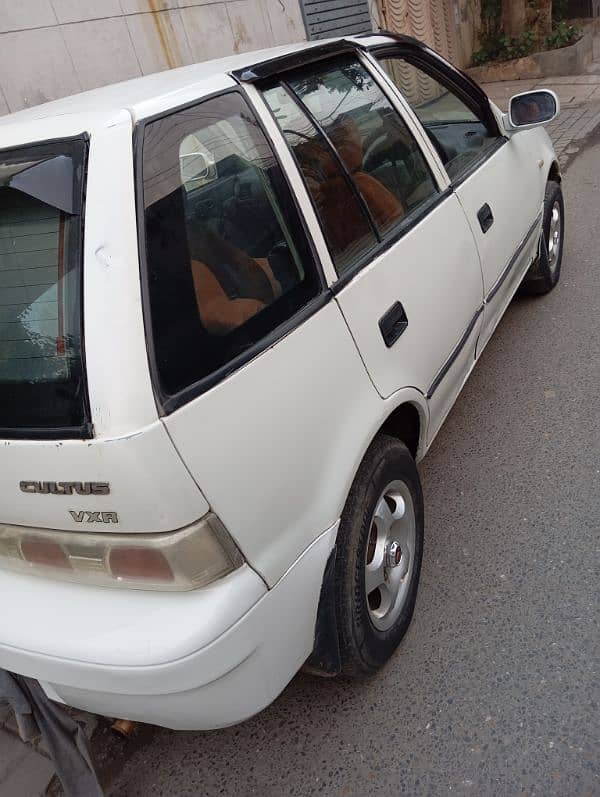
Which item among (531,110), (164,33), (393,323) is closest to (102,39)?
(164,33)

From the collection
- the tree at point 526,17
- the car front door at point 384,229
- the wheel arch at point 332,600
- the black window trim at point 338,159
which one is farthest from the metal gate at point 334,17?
the wheel arch at point 332,600

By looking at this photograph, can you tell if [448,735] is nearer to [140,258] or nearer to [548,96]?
[140,258]

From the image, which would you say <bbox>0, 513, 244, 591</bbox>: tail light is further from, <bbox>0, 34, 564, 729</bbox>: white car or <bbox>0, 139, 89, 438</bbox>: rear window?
<bbox>0, 139, 89, 438</bbox>: rear window

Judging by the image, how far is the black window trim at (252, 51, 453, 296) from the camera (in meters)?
1.99

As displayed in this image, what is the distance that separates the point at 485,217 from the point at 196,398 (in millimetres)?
2005

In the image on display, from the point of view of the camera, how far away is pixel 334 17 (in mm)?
9172

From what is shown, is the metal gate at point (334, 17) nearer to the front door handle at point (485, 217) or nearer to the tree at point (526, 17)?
the tree at point (526, 17)

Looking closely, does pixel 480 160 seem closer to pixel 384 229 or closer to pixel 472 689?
pixel 384 229

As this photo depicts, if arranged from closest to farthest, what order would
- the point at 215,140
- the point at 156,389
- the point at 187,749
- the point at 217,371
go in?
the point at 156,389, the point at 217,371, the point at 215,140, the point at 187,749

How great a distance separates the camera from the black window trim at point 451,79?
2.82 m

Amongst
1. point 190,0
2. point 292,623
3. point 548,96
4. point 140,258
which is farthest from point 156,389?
point 190,0

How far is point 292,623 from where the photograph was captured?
1.69m

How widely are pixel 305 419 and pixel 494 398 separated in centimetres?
203

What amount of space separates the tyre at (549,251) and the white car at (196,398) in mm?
2214
